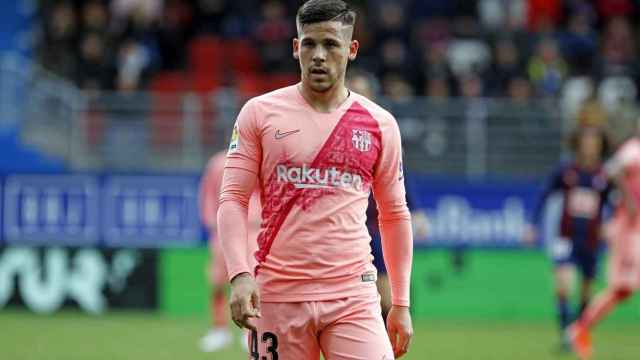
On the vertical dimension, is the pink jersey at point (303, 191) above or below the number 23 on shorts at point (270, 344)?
above

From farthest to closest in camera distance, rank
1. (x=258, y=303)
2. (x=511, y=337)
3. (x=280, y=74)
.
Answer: (x=280, y=74)
(x=511, y=337)
(x=258, y=303)

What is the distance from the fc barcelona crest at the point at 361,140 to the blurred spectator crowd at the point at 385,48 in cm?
1324

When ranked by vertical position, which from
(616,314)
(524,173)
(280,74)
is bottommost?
(616,314)

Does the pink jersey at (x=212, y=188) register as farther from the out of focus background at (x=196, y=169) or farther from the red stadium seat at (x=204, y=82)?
the red stadium seat at (x=204, y=82)

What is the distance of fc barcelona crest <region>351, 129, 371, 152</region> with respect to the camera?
6.22 metres

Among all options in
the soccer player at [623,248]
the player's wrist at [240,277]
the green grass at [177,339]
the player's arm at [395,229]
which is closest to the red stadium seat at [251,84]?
the green grass at [177,339]

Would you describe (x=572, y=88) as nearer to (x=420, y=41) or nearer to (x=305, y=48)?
(x=420, y=41)

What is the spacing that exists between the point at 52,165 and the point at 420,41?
6147 mm

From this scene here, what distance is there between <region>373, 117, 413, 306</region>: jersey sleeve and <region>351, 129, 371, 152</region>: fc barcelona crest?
10cm

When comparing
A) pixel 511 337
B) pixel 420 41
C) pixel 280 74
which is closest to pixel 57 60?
pixel 280 74

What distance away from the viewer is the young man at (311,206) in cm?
609

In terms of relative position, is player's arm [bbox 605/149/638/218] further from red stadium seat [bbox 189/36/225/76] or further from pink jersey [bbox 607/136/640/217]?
red stadium seat [bbox 189/36/225/76]

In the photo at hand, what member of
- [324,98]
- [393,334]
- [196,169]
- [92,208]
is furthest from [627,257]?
[324,98]

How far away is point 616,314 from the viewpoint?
720 inches
